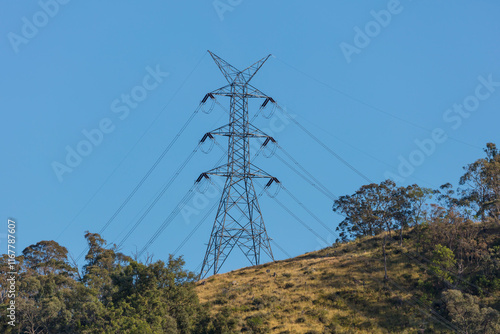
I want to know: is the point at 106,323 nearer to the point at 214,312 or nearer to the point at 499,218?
the point at 214,312

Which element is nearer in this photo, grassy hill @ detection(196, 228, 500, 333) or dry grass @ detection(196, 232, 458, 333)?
grassy hill @ detection(196, 228, 500, 333)

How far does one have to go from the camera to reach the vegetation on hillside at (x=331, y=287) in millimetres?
69312

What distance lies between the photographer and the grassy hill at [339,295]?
73.5 meters

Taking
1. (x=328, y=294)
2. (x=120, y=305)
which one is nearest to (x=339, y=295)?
(x=328, y=294)

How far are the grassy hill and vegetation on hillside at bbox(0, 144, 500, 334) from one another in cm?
14

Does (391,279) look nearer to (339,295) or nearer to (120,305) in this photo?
(339,295)

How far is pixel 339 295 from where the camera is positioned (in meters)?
82.4

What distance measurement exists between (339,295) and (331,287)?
270 cm

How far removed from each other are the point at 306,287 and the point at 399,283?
452 inches

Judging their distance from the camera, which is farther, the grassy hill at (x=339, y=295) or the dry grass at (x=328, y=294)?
the dry grass at (x=328, y=294)

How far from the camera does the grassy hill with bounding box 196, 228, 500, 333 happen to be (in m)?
73.5

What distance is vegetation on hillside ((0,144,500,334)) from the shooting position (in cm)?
6931

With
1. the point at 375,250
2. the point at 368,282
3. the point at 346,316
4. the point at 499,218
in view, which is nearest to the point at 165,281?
the point at 346,316

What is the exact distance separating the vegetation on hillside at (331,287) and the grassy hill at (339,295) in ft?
0.45
